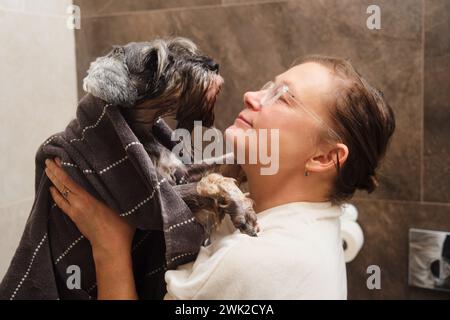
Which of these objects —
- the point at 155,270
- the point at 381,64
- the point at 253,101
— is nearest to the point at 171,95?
the point at 253,101

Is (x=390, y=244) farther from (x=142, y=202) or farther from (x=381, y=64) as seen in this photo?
(x=142, y=202)

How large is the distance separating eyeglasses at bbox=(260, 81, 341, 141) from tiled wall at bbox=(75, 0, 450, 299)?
525mm

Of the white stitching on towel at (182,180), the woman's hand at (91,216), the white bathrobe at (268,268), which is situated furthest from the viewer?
the white stitching on towel at (182,180)

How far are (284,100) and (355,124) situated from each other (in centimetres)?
16

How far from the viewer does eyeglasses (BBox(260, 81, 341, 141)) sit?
0.95m

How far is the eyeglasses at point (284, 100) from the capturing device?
953 mm

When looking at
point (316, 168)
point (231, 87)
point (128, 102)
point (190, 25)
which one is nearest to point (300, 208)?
point (316, 168)

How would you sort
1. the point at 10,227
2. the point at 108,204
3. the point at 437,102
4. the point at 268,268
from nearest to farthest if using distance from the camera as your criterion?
the point at 268,268 < the point at 108,204 < the point at 437,102 < the point at 10,227

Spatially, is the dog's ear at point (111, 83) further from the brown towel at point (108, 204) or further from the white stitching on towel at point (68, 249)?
the white stitching on towel at point (68, 249)

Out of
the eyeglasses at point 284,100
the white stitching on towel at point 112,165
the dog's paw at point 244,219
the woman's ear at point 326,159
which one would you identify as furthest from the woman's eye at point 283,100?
the white stitching on towel at point 112,165

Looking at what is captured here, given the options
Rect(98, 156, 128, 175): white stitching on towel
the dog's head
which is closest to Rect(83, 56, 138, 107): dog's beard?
the dog's head

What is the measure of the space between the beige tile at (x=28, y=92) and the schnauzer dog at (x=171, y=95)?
0.62m

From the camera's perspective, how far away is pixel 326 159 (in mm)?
968

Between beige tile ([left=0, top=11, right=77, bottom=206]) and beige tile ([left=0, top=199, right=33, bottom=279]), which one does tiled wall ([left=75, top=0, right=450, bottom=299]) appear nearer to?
beige tile ([left=0, top=11, right=77, bottom=206])
